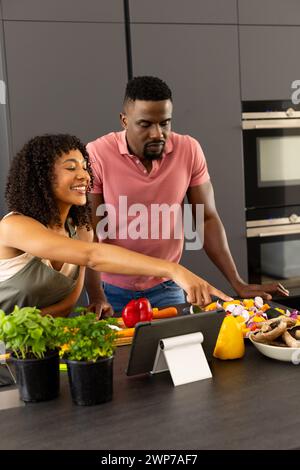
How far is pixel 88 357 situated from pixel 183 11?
2.44m

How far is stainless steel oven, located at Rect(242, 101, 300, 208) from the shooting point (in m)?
3.42

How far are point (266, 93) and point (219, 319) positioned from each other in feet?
7.34

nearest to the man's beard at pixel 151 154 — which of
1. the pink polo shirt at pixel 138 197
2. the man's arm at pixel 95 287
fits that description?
the pink polo shirt at pixel 138 197

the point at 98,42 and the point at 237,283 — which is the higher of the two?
the point at 98,42

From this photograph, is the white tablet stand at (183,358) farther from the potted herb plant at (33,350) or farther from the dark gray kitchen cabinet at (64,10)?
the dark gray kitchen cabinet at (64,10)

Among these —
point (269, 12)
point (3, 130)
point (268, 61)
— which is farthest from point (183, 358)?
point (269, 12)

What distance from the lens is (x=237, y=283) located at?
7.47 ft

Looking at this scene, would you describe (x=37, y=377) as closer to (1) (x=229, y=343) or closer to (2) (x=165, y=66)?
(1) (x=229, y=343)

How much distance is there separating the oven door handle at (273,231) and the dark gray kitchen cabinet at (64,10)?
1.37 meters

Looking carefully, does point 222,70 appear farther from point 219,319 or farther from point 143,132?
point 219,319

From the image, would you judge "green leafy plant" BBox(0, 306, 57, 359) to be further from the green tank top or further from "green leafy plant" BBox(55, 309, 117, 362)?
the green tank top

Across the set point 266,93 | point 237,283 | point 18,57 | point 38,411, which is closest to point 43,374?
point 38,411

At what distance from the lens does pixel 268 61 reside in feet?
11.2

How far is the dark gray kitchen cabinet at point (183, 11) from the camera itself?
313cm
